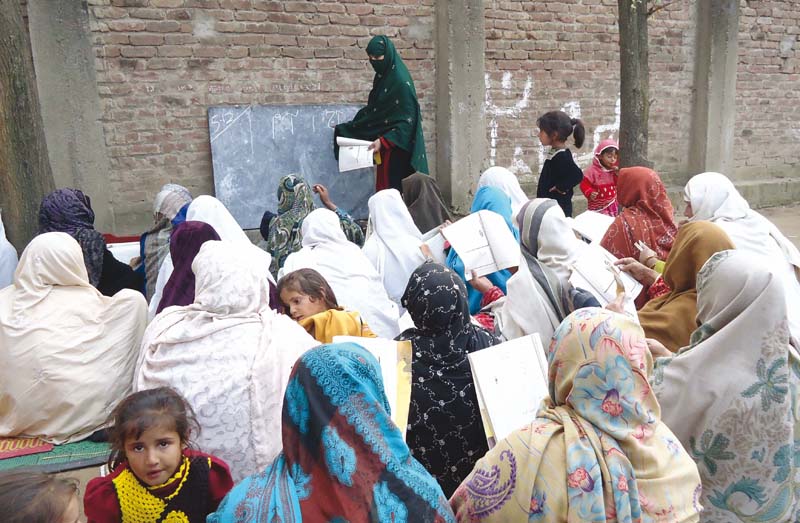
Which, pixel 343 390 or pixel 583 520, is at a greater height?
pixel 343 390

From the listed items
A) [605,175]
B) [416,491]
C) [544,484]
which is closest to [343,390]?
[416,491]

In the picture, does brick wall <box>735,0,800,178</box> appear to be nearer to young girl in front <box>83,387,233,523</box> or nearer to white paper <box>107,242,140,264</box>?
white paper <box>107,242,140,264</box>

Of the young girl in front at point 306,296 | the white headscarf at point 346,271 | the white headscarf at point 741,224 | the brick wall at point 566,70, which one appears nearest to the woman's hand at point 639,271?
the white headscarf at point 741,224

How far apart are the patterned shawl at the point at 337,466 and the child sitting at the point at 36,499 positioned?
1.10ft

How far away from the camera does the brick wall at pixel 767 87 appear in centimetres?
1061

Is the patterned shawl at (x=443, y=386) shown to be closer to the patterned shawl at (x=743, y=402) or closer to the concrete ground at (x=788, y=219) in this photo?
the patterned shawl at (x=743, y=402)

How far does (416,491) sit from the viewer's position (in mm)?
1693

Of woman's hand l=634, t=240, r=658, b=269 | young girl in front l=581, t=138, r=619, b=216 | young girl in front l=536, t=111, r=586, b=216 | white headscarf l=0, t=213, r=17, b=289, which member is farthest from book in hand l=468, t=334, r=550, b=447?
young girl in front l=581, t=138, r=619, b=216

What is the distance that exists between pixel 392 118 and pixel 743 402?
5077mm

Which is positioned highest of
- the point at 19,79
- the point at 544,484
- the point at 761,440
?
the point at 19,79

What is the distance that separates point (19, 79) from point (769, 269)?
183 inches

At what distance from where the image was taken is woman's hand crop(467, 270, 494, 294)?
13.1ft

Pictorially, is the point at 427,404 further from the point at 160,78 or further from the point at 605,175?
the point at 160,78

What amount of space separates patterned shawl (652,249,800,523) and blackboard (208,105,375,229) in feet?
17.6
